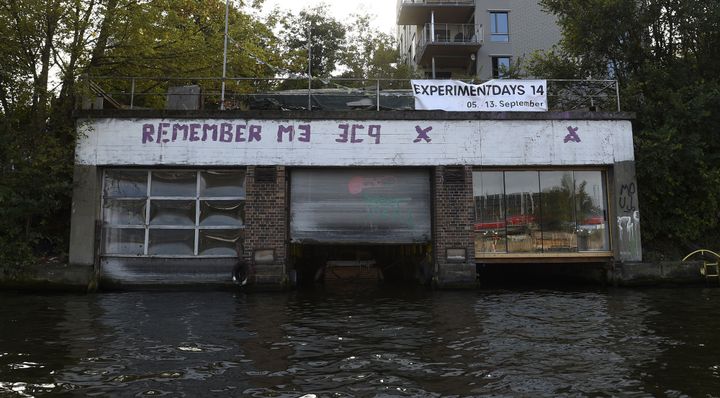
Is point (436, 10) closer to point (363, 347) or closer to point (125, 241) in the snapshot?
point (125, 241)

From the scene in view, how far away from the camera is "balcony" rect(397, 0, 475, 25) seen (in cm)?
3225

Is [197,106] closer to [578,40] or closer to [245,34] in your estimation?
[245,34]

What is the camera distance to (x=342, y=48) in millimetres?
38188


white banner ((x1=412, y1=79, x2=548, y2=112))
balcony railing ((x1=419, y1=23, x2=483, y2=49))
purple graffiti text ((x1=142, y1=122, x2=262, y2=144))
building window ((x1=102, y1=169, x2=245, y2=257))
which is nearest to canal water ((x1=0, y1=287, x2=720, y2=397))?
building window ((x1=102, y1=169, x2=245, y2=257))

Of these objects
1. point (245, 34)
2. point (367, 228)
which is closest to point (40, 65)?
point (245, 34)

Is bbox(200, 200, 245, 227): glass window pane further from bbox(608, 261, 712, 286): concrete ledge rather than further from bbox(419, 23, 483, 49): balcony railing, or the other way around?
bbox(419, 23, 483, 49): balcony railing

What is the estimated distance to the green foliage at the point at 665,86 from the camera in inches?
606

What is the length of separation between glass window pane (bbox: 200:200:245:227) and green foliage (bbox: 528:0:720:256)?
37.4 feet

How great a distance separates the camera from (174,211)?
1448 cm

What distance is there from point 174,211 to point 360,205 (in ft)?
16.7

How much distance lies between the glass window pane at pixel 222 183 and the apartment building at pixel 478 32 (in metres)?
20.5

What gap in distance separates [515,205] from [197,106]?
9.48 m

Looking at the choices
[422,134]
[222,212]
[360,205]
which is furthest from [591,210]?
[222,212]

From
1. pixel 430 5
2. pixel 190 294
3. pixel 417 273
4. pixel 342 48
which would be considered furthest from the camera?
pixel 342 48
